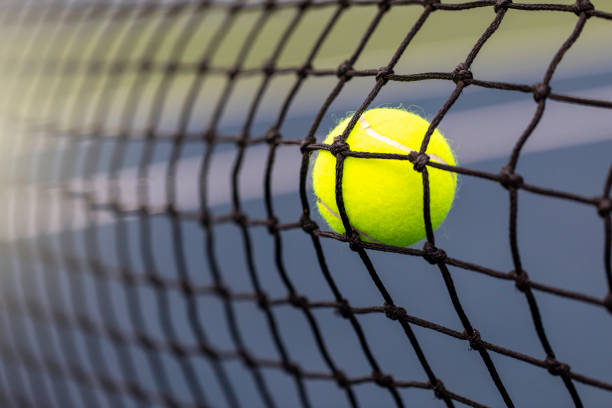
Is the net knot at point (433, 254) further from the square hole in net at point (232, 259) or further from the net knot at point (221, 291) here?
the square hole in net at point (232, 259)

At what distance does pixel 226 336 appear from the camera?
4.10 m

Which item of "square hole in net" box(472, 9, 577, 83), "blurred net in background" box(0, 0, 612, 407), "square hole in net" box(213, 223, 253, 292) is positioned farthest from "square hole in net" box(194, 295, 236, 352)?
"square hole in net" box(472, 9, 577, 83)

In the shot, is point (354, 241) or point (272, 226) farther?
point (272, 226)

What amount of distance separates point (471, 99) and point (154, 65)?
16.4ft

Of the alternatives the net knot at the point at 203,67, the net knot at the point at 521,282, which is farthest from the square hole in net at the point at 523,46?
the net knot at the point at 521,282

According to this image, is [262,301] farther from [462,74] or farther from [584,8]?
[584,8]

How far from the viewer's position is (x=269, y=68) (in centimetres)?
177

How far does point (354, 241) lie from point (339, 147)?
19 centimetres

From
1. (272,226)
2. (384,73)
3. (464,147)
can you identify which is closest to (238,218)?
(272,226)

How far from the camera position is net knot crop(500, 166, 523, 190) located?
1080mm

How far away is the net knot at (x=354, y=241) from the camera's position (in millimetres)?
1268

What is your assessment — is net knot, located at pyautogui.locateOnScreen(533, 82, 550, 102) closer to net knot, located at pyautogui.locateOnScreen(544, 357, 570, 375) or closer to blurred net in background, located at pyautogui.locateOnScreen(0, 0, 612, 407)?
blurred net in background, located at pyautogui.locateOnScreen(0, 0, 612, 407)

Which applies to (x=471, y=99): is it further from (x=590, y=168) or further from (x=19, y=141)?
(x=19, y=141)

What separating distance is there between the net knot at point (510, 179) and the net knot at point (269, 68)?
0.84 meters
